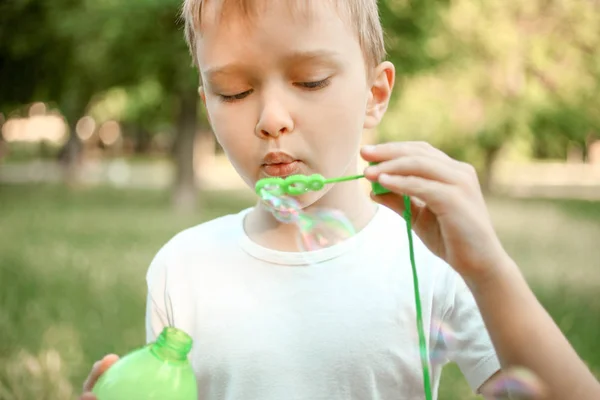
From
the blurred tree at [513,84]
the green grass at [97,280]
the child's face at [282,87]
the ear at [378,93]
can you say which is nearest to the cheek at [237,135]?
the child's face at [282,87]

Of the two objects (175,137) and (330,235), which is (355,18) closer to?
(330,235)

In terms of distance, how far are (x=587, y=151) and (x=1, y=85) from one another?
99.1 ft

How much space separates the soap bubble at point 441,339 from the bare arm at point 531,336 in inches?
13.1

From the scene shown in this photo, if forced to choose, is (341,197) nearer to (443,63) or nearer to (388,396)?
(388,396)

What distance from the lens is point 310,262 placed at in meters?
1.59

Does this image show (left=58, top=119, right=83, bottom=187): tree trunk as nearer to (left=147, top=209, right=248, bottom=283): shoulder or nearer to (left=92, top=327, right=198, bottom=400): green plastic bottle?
(left=147, top=209, right=248, bottom=283): shoulder

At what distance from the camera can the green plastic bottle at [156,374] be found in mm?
1090

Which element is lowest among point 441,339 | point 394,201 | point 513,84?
point 441,339

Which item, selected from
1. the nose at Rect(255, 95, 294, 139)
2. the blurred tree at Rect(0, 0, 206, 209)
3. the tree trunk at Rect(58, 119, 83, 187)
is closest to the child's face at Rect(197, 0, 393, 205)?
the nose at Rect(255, 95, 294, 139)

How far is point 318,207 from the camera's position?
1627 mm

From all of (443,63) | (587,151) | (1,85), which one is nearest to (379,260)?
(443,63)

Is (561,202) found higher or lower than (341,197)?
lower

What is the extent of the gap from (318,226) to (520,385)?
0.56 m

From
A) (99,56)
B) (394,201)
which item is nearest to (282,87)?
(394,201)
